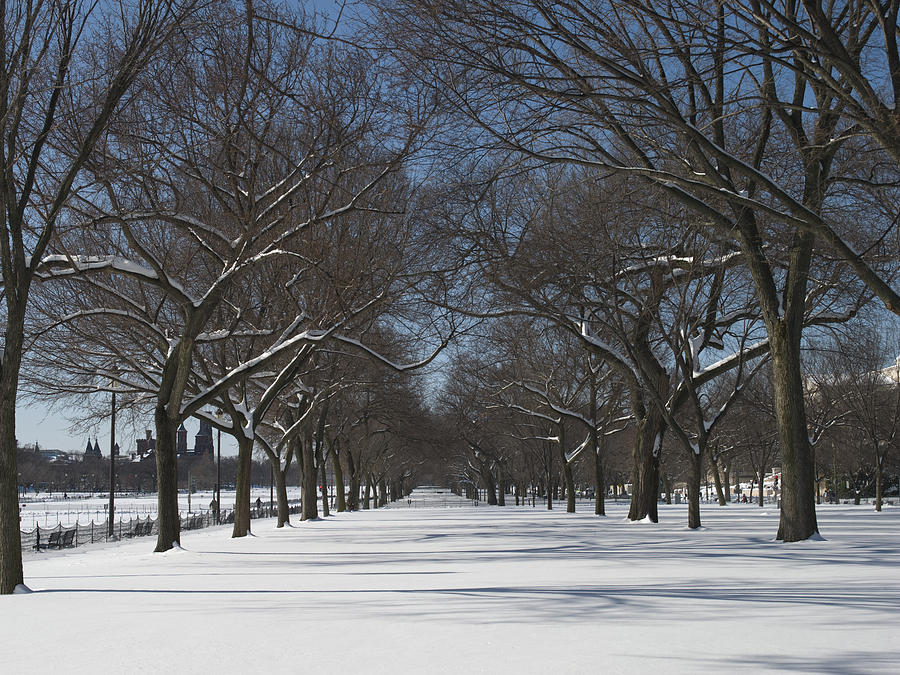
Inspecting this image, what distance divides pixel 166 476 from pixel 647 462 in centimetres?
1326

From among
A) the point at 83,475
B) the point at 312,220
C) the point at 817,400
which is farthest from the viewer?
the point at 83,475

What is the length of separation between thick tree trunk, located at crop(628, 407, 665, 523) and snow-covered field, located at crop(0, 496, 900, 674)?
9.05 m

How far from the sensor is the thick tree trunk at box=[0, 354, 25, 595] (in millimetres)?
11609

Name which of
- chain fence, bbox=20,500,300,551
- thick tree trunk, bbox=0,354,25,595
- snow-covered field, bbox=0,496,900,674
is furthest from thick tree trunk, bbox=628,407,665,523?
chain fence, bbox=20,500,300,551

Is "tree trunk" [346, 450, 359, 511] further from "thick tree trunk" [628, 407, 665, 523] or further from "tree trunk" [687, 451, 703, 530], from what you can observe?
"tree trunk" [687, 451, 703, 530]

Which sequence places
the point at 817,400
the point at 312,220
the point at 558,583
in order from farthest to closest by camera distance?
the point at 817,400 → the point at 312,220 → the point at 558,583

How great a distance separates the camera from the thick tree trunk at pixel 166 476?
1920cm

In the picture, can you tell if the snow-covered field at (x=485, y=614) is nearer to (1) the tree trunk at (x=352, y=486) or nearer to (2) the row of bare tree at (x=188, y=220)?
(2) the row of bare tree at (x=188, y=220)

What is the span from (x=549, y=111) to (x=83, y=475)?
563ft

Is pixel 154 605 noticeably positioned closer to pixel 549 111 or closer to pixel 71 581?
pixel 71 581

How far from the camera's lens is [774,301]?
52.9 feet

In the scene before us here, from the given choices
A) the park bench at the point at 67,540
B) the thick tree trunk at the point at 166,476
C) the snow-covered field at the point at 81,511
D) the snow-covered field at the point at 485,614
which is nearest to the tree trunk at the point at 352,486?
the snow-covered field at the point at 81,511

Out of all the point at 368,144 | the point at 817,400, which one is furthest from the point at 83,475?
the point at 368,144

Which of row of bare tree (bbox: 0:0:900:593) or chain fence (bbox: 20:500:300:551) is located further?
chain fence (bbox: 20:500:300:551)
